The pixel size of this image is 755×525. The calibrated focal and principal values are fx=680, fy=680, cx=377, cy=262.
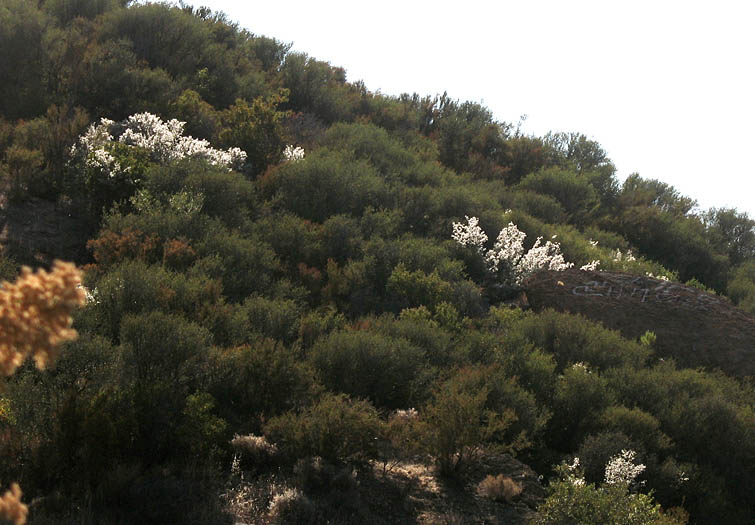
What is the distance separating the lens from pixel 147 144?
1408 cm

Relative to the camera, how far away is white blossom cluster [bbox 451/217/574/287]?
1498 cm

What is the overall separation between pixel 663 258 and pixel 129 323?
1829 cm

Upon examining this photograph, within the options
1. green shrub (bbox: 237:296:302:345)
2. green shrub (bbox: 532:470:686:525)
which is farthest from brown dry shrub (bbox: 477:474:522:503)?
green shrub (bbox: 237:296:302:345)

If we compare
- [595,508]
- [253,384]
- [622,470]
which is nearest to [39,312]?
[253,384]

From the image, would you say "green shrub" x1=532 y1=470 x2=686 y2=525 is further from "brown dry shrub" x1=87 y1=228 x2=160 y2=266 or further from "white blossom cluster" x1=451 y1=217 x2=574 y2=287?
"white blossom cluster" x1=451 y1=217 x2=574 y2=287

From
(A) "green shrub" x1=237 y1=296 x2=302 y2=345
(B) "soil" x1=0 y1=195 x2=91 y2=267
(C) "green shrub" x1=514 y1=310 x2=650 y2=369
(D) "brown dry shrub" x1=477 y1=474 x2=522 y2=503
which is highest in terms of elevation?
(C) "green shrub" x1=514 y1=310 x2=650 y2=369

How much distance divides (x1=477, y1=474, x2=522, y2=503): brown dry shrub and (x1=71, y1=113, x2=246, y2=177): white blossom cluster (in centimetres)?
903

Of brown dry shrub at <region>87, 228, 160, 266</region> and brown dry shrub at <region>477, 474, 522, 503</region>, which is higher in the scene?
brown dry shrub at <region>87, 228, 160, 266</region>

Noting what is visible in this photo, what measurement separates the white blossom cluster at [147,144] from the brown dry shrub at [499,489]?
9.03 m

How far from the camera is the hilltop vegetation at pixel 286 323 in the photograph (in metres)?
6.84

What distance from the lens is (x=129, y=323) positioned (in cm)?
788

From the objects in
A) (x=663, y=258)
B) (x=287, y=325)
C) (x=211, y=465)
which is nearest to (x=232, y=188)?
(x=287, y=325)

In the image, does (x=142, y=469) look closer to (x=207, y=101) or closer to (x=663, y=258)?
(x=207, y=101)

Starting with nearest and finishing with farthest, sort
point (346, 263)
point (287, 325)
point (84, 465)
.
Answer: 1. point (84, 465)
2. point (287, 325)
3. point (346, 263)
